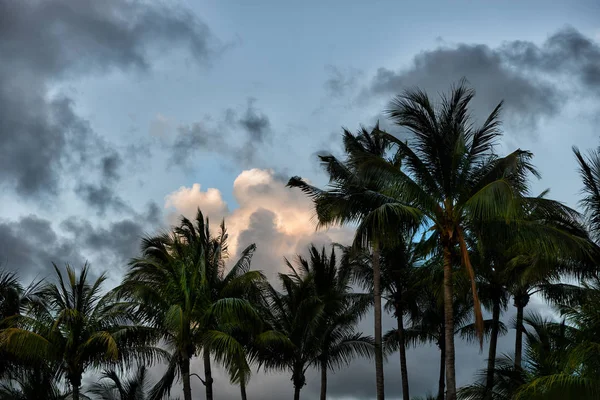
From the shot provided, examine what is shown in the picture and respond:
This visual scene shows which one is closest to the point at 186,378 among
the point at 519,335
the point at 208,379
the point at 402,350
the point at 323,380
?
the point at 208,379

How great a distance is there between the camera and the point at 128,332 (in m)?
28.0

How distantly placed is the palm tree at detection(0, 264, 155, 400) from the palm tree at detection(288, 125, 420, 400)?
8.36 meters

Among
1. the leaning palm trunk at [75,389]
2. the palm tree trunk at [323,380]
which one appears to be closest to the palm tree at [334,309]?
the palm tree trunk at [323,380]

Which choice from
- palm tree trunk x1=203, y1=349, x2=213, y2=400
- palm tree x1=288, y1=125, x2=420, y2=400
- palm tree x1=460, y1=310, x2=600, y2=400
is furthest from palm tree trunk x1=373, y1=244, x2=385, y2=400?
palm tree trunk x1=203, y1=349, x2=213, y2=400

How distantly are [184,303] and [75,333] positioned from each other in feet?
13.4

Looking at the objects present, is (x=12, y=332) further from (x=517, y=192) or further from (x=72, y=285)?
(x=517, y=192)

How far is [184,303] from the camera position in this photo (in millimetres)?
27844

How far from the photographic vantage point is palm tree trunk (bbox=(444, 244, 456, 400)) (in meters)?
23.1

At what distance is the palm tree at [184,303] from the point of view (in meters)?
26.8

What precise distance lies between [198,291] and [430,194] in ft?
29.7

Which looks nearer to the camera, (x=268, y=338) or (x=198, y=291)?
(x=198, y=291)

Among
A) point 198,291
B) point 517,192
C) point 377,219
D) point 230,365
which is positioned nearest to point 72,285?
point 198,291

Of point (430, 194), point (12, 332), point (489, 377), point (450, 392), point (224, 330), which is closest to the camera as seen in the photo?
point (450, 392)

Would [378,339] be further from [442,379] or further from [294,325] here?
[442,379]
